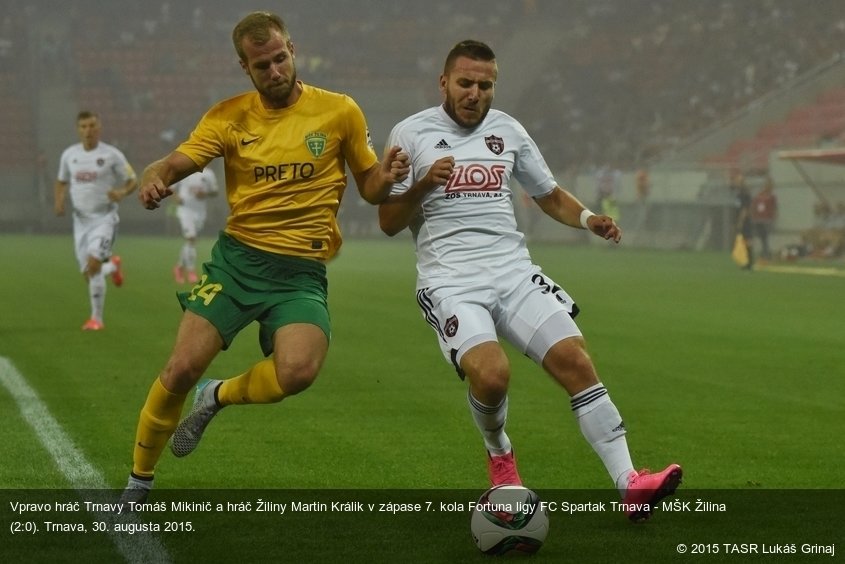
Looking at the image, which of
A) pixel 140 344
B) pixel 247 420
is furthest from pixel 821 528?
pixel 140 344

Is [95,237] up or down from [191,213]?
up

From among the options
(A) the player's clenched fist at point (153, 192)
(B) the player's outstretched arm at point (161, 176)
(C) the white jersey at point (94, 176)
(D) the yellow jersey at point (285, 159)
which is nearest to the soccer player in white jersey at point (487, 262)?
(D) the yellow jersey at point (285, 159)

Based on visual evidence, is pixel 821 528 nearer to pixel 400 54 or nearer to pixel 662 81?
pixel 662 81

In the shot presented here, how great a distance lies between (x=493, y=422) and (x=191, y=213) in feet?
64.6

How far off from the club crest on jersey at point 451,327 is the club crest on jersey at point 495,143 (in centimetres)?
86

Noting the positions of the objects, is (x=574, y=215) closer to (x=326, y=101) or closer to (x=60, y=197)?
(x=326, y=101)

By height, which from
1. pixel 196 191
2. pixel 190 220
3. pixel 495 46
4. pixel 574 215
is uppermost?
pixel 574 215

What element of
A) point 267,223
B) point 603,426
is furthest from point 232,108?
point 603,426

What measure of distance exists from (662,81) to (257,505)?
1792 inches

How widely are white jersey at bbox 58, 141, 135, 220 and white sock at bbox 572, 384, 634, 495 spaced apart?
33.9ft

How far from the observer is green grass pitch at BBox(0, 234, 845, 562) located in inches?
231

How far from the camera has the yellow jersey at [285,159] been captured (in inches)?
253

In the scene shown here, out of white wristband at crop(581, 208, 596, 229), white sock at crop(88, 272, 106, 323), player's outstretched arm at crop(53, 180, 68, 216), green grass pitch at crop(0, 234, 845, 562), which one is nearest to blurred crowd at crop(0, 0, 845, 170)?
green grass pitch at crop(0, 234, 845, 562)

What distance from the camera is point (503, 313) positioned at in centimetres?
640
